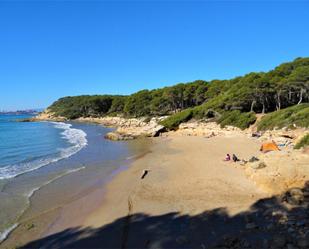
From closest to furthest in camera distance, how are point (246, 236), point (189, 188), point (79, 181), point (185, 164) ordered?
point (246, 236) → point (189, 188) → point (79, 181) → point (185, 164)

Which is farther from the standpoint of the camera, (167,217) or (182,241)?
(167,217)

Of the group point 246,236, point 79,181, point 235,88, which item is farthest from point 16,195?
→ point 235,88

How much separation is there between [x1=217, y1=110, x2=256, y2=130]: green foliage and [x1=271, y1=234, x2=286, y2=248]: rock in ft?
89.5

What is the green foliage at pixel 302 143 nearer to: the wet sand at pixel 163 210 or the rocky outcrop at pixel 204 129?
the wet sand at pixel 163 210

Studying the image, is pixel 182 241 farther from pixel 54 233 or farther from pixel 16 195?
pixel 16 195

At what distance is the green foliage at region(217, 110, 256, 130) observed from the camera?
34.3m

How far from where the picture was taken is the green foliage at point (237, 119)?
3434 centimetres

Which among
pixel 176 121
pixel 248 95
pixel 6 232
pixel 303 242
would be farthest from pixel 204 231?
pixel 248 95

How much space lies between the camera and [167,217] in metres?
9.99

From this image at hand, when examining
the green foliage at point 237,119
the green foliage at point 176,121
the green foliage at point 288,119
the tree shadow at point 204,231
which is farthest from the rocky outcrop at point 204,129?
the tree shadow at point 204,231

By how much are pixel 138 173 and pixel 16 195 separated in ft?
21.6

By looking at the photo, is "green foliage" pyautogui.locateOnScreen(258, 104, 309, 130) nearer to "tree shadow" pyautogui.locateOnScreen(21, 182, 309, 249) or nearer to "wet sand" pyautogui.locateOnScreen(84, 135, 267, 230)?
"wet sand" pyautogui.locateOnScreen(84, 135, 267, 230)

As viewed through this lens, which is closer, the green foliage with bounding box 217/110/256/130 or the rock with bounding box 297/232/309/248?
the rock with bounding box 297/232/309/248

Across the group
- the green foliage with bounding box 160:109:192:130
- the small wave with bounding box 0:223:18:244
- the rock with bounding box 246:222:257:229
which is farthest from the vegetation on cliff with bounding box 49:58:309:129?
the small wave with bounding box 0:223:18:244
